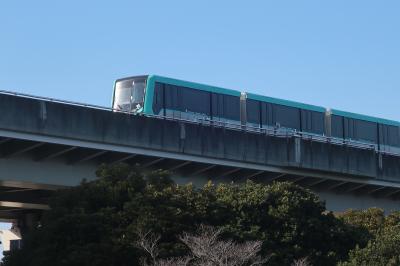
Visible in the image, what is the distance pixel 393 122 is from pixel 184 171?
20.0 m

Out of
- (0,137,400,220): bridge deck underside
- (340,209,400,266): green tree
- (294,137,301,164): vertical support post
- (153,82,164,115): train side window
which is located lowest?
(340,209,400,266): green tree

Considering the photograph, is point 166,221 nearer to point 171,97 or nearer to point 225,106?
point 171,97

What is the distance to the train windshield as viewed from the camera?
123 ft

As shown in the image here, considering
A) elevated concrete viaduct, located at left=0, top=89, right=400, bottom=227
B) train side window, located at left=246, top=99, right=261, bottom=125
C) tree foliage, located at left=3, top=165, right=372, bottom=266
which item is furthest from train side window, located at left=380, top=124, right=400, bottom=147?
tree foliage, located at left=3, top=165, right=372, bottom=266

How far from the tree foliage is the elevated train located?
5.89 m

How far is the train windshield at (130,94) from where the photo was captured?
3756 centimetres

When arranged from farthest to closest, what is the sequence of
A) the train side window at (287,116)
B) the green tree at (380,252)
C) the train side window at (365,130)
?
1. the train side window at (365,130)
2. the train side window at (287,116)
3. the green tree at (380,252)

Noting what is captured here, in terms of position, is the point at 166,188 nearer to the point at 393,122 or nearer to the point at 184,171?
the point at 184,171

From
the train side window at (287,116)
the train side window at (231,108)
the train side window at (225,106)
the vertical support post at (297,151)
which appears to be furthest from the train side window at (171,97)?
the train side window at (287,116)

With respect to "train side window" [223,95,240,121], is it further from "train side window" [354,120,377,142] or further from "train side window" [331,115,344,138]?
"train side window" [354,120,377,142]

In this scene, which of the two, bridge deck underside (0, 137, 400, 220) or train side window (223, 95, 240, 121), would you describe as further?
train side window (223, 95, 240, 121)

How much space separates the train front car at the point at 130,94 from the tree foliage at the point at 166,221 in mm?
9272

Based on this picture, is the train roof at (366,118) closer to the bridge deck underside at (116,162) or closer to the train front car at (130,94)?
the bridge deck underside at (116,162)

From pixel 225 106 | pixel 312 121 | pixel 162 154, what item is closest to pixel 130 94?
pixel 225 106
